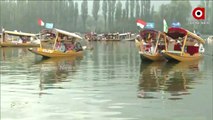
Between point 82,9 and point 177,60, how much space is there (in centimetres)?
11057

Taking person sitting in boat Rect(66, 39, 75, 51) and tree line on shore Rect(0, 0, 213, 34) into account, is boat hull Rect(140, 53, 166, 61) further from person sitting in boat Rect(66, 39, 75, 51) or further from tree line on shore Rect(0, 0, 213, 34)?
tree line on shore Rect(0, 0, 213, 34)

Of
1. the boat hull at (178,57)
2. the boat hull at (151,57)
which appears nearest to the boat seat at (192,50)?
the boat hull at (178,57)

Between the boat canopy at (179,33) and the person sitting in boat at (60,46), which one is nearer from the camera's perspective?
the boat canopy at (179,33)

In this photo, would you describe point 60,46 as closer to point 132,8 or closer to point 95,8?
point 95,8

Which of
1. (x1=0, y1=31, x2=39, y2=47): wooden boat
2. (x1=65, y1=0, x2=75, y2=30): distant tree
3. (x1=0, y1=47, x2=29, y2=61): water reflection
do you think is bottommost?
(x1=0, y1=47, x2=29, y2=61): water reflection

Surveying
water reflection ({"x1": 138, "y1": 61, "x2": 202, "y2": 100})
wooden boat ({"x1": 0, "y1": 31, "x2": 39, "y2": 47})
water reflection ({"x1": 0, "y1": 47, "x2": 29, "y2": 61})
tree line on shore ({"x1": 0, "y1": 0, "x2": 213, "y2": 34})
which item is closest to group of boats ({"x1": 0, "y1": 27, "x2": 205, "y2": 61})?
water reflection ({"x1": 0, "y1": 47, "x2": 29, "y2": 61})

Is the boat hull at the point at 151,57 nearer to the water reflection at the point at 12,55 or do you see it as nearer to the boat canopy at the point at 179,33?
the boat canopy at the point at 179,33

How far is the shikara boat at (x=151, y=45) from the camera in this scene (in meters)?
28.8

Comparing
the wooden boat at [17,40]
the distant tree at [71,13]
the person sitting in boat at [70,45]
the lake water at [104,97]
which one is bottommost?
the lake water at [104,97]

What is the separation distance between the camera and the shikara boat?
94.6 feet

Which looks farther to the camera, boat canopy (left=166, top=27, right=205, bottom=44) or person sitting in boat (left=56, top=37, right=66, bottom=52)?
person sitting in boat (left=56, top=37, right=66, bottom=52)

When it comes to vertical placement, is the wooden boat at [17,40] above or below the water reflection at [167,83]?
above

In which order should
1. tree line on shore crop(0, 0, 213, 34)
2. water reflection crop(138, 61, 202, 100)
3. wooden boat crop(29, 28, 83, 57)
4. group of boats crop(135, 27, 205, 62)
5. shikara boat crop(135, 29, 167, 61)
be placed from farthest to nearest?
tree line on shore crop(0, 0, 213, 34) < wooden boat crop(29, 28, 83, 57) < shikara boat crop(135, 29, 167, 61) < group of boats crop(135, 27, 205, 62) < water reflection crop(138, 61, 202, 100)

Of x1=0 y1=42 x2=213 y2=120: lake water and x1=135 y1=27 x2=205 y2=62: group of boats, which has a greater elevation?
x1=135 y1=27 x2=205 y2=62: group of boats
